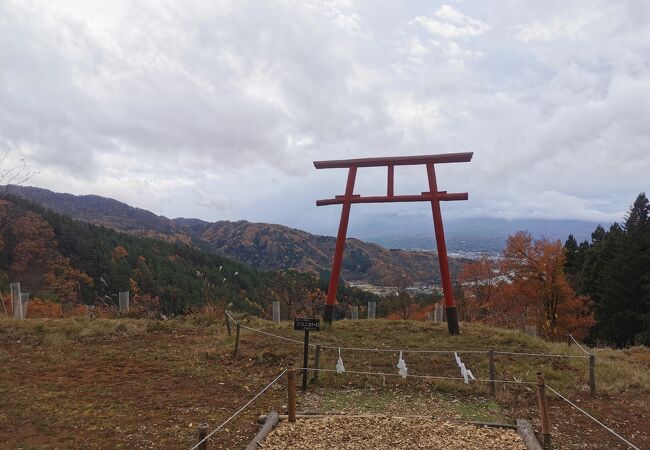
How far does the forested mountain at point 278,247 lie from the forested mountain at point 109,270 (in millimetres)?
22058

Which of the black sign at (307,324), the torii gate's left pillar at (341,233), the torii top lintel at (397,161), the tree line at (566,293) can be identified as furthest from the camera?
the tree line at (566,293)

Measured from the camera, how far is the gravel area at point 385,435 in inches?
207

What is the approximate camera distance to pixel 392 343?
11.0 m

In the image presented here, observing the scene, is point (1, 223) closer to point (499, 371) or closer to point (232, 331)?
point (232, 331)

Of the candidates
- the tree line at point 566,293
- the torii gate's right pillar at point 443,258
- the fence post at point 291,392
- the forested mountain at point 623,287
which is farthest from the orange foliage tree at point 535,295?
the fence post at point 291,392

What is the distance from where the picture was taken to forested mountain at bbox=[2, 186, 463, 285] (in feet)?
256

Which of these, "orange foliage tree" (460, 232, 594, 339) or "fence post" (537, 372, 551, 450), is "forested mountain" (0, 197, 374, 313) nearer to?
"orange foliage tree" (460, 232, 594, 339)

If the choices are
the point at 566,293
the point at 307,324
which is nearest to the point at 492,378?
the point at 307,324

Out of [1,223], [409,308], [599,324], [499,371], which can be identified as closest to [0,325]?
[499,371]

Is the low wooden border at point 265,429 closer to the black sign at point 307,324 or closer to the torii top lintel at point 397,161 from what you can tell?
the black sign at point 307,324

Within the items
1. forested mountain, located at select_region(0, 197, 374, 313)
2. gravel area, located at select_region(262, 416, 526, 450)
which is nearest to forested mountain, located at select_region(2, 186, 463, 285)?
forested mountain, located at select_region(0, 197, 374, 313)

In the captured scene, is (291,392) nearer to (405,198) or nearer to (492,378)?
(492,378)

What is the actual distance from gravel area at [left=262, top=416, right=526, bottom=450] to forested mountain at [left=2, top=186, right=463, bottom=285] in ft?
177

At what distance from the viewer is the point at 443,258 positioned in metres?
11.8
